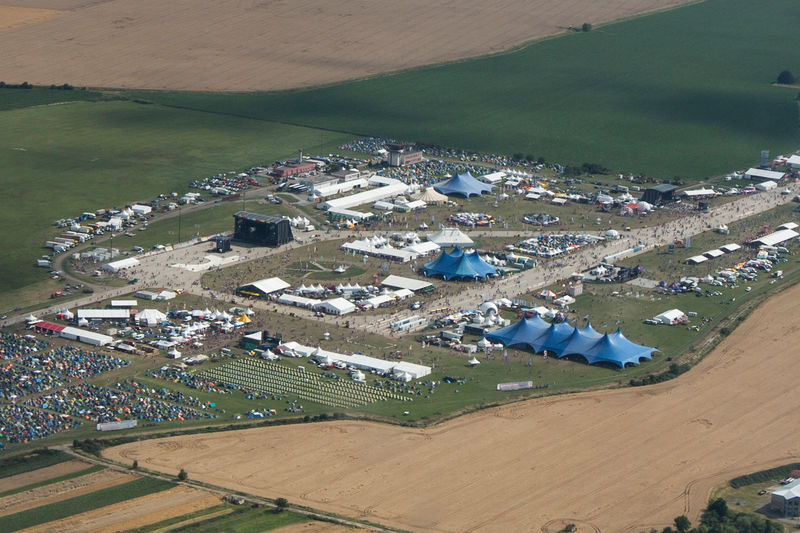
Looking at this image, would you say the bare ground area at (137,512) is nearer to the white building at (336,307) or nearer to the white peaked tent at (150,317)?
the white peaked tent at (150,317)

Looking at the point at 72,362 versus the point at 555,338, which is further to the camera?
the point at 555,338

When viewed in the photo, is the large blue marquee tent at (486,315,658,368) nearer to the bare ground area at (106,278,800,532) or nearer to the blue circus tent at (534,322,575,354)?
the blue circus tent at (534,322,575,354)

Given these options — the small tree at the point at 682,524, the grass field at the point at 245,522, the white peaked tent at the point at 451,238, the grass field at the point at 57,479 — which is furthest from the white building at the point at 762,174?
the grass field at the point at 57,479

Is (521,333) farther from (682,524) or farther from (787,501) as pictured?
(682,524)

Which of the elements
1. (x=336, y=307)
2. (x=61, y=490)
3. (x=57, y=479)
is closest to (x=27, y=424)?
(x=57, y=479)

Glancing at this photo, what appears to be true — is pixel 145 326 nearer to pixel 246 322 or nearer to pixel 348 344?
pixel 246 322

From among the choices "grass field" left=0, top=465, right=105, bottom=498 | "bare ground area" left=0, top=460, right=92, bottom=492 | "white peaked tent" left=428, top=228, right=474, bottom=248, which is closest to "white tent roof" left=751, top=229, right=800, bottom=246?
"white peaked tent" left=428, top=228, right=474, bottom=248
